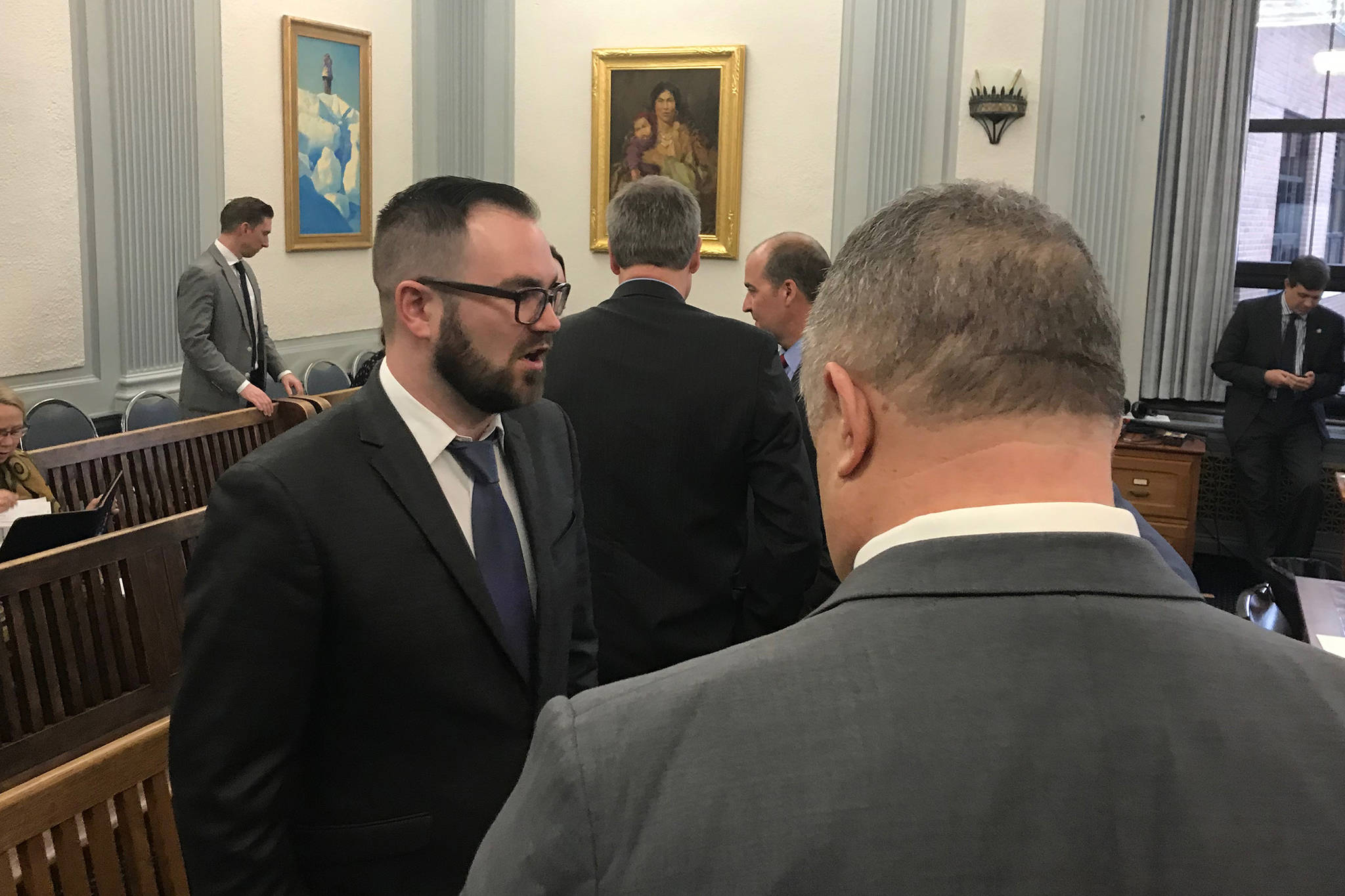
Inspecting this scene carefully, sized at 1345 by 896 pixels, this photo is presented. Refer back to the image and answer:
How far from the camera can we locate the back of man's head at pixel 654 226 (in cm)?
294

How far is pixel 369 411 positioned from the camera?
1.76 meters

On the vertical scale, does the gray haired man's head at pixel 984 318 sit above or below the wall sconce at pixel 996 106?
below

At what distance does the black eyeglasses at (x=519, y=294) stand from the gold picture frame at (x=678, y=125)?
6611 millimetres

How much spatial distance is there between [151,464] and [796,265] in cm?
271

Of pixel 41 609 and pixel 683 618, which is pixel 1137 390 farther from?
pixel 41 609

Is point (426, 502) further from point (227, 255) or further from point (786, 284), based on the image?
point (227, 255)

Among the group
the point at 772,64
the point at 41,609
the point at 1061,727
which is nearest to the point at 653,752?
the point at 1061,727

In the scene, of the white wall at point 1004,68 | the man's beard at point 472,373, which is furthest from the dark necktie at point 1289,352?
the man's beard at point 472,373

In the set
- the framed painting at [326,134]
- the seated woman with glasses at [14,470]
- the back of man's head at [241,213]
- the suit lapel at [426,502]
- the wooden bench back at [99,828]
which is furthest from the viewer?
the framed painting at [326,134]

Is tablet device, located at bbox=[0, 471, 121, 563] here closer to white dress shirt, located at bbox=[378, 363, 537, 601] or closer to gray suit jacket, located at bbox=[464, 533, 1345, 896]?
white dress shirt, located at bbox=[378, 363, 537, 601]

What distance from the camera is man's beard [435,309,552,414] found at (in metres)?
1.86

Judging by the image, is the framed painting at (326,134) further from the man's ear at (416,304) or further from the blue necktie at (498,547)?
the blue necktie at (498,547)

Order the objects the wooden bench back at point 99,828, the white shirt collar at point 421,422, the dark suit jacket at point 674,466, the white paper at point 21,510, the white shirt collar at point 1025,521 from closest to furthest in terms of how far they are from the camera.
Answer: the white shirt collar at point 1025,521 < the wooden bench back at point 99,828 < the white shirt collar at point 421,422 < the dark suit jacket at point 674,466 < the white paper at point 21,510

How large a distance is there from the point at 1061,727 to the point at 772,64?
8.12 m
